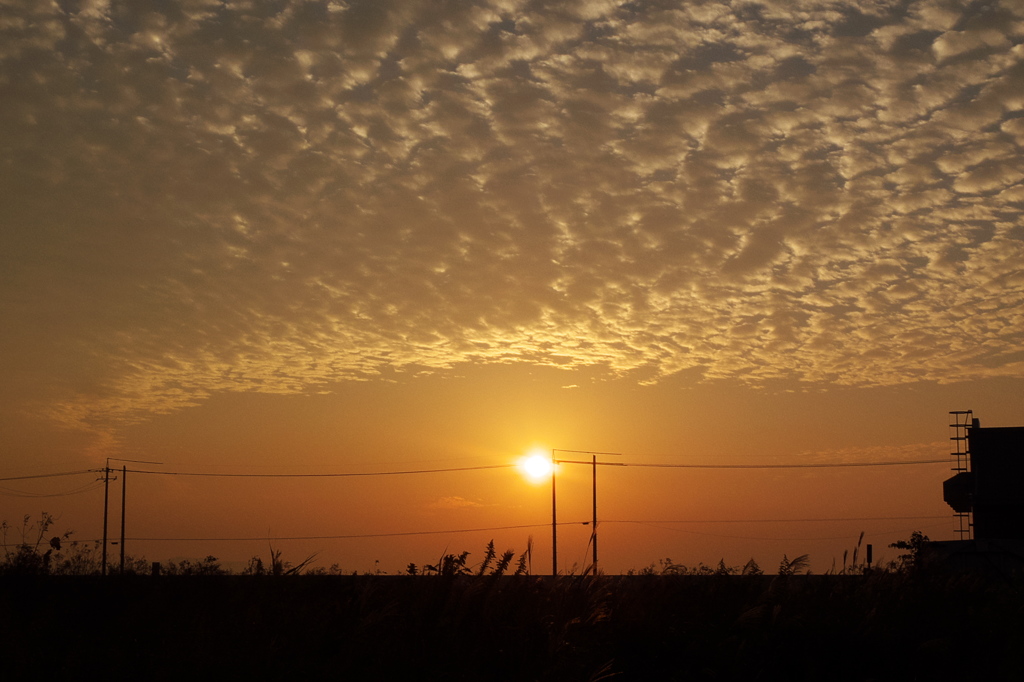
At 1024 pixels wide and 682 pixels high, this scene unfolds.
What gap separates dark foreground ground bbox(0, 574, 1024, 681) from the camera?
912 cm

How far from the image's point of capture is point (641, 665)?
434 inches

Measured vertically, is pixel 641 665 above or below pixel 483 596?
below

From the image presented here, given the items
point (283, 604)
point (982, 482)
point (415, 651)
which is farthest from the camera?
point (982, 482)

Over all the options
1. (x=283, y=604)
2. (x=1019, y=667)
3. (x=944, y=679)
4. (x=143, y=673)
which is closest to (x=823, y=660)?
(x=944, y=679)

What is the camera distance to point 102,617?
12062mm

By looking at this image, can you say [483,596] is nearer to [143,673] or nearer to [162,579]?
[143,673]

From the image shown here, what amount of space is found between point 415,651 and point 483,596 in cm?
188

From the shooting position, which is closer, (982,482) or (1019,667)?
(1019,667)

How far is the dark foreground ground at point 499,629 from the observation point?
9117 mm

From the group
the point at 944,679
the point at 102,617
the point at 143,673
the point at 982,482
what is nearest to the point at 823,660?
the point at 944,679

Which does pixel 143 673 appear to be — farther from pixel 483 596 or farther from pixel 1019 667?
pixel 1019 667

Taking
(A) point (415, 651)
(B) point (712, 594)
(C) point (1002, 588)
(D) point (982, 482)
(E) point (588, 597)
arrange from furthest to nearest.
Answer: (D) point (982, 482) < (C) point (1002, 588) < (B) point (712, 594) < (E) point (588, 597) < (A) point (415, 651)

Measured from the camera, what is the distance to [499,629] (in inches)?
419

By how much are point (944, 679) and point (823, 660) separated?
1.68 m
